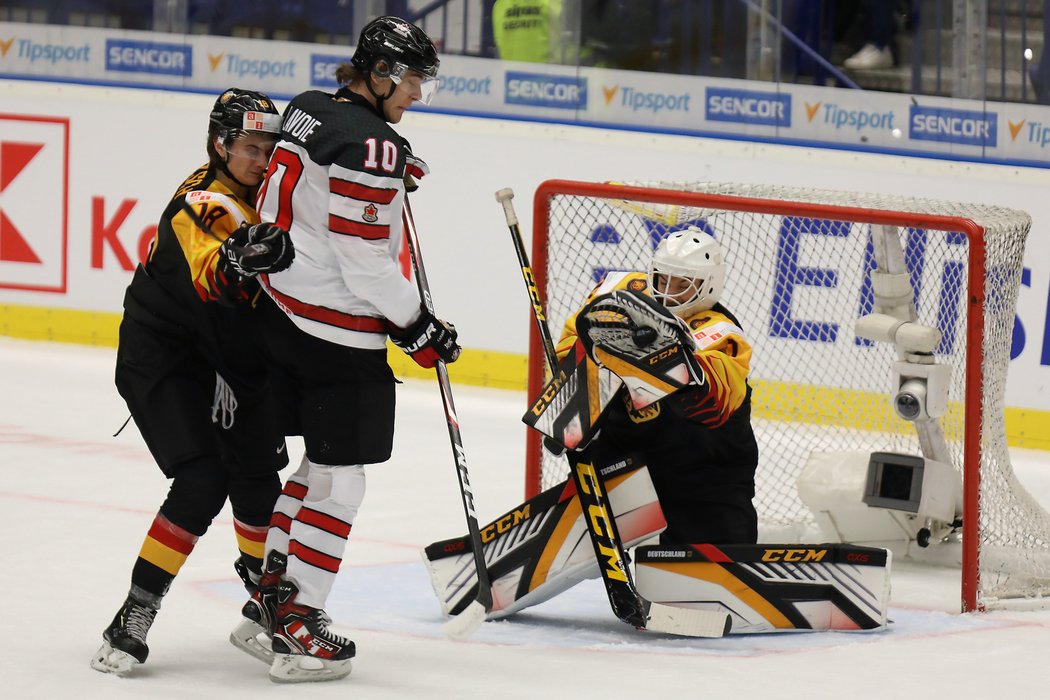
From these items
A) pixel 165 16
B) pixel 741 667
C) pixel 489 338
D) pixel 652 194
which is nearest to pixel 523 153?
pixel 489 338

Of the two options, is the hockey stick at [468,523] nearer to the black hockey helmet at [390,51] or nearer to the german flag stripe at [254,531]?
the black hockey helmet at [390,51]

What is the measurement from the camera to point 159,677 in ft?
10.6

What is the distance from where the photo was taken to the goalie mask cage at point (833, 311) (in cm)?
410

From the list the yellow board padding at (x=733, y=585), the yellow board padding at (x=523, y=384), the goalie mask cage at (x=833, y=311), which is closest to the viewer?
the yellow board padding at (x=733, y=585)

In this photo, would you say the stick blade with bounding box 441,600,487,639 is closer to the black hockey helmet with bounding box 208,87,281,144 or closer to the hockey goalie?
the hockey goalie

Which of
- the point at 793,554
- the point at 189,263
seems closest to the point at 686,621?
the point at 793,554

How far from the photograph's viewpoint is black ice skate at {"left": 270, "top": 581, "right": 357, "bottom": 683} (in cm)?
319

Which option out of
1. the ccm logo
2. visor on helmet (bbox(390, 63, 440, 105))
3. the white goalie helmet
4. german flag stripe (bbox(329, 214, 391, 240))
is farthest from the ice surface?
visor on helmet (bbox(390, 63, 440, 105))

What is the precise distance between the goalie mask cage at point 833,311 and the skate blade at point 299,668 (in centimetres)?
126

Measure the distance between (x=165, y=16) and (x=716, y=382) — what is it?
4.47 metres

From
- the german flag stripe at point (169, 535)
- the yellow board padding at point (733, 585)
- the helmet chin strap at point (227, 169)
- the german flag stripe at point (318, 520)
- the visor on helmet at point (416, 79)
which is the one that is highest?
the visor on helmet at point (416, 79)

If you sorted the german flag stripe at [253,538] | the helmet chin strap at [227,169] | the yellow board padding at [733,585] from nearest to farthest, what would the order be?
the helmet chin strap at [227,169] < the german flag stripe at [253,538] < the yellow board padding at [733,585]

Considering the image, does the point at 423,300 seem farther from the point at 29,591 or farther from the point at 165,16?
the point at 165,16

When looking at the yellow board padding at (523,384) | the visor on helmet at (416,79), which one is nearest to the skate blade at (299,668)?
the visor on helmet at (416,79)
